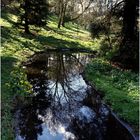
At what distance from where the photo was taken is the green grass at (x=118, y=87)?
13.9 m

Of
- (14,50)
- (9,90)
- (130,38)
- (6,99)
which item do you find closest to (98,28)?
(130,38)

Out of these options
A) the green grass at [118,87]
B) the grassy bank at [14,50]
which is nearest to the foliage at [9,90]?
the grassy bank at [14,50]

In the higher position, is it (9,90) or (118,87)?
(9,90)

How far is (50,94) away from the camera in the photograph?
1778 centimetres

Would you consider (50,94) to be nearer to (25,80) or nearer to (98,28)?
(25,80)

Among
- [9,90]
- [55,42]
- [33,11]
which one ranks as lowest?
[9,90]

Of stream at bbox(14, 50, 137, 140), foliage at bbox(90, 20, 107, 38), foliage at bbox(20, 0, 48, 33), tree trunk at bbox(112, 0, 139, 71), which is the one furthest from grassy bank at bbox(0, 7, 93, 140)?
tree trunk at bbox(112, 0, 139, 71)

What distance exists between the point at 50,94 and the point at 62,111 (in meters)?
2.95

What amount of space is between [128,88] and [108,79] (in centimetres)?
278

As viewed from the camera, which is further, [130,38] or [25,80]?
[130,38]

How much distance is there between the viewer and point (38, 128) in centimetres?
1270

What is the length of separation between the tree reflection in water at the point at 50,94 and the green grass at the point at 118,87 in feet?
3.57

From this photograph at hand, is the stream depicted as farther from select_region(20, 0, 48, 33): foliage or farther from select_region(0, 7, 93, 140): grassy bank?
select_region(20, 0, 48, 33): foliage

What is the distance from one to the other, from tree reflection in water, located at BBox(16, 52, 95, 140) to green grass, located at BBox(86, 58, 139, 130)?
109cm
